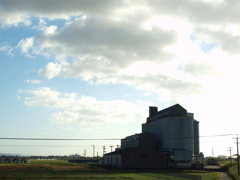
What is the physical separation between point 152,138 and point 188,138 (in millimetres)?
14783

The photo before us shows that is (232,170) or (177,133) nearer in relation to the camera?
(232,170)

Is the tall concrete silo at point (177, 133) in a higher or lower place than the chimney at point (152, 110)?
lower

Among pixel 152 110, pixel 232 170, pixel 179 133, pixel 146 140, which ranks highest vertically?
pixel 152 110

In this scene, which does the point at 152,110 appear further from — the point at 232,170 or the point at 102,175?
the point at 102,175

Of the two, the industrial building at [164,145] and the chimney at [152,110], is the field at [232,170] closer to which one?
the industrial building at [164,145]

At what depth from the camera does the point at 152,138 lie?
129250 millimetres

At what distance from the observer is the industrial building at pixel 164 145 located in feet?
358

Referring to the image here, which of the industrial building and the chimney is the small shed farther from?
the chimney

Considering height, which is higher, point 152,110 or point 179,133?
point 152,110

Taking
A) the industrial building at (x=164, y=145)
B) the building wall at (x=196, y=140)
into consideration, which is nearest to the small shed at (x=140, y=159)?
the industrial building at (x=164, y=145)

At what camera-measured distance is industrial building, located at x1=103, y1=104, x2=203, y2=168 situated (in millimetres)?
109062

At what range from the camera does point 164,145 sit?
13112cm

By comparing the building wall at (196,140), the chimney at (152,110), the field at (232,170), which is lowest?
the field at (232,170)

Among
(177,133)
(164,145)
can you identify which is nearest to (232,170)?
(177,133)
